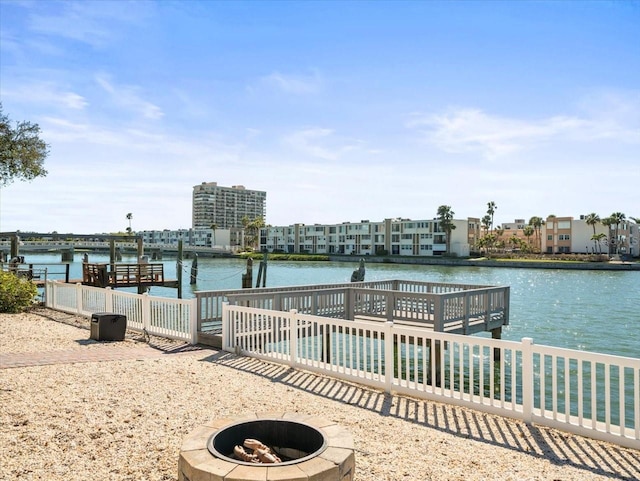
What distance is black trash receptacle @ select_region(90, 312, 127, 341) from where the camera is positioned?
11266 mm

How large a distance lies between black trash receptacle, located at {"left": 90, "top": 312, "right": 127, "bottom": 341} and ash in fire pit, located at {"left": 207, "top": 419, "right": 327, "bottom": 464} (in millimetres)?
7807

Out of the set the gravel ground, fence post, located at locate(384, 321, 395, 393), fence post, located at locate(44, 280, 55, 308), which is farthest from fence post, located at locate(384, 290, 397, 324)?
fence post, located at locate(44, 280, 55, 308)

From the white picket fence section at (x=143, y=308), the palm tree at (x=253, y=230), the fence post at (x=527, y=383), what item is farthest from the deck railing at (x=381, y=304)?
the palm tree at (x=253, y=230)

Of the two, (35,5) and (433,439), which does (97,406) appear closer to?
(433,439)

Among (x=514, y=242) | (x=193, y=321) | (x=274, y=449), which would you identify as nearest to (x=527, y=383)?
(x=274, y=449)

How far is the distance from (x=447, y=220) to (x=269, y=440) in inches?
3952

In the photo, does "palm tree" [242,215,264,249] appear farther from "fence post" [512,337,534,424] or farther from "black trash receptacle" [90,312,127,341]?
"fence post" [512,337,534,424]

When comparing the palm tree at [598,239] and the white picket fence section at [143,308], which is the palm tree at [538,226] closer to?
the palm tree at [598,239]

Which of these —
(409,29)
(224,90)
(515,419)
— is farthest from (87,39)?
(515,419)

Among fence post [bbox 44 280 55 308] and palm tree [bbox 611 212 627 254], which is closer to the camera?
fence post [bbox 44 280 55 308]

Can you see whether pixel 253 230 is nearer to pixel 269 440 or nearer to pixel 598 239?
pixel 598 239

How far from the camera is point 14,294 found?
16.1m

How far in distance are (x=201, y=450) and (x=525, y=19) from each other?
11976mm

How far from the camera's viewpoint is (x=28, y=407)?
20.4 ft
